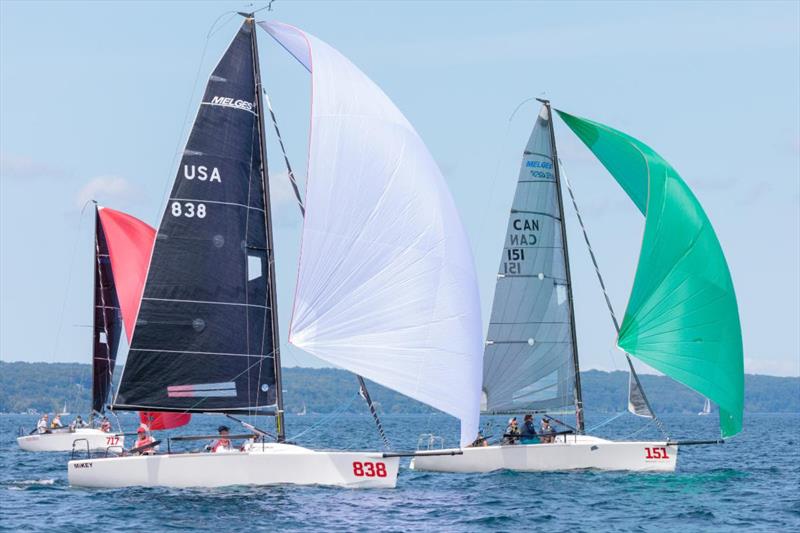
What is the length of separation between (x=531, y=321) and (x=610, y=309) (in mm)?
2330

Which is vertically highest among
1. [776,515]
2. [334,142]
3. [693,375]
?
[334,142]

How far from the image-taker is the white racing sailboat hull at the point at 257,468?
28188 millimetres

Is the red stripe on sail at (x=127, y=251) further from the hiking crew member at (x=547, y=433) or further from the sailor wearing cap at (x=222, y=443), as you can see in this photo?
the sailor wearing cap at (x=222, y=443)

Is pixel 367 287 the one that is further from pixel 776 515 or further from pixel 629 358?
pixel 629 358

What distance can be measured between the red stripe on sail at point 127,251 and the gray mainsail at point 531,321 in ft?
40.4

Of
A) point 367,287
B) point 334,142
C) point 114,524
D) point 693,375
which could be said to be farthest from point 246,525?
point 693,375

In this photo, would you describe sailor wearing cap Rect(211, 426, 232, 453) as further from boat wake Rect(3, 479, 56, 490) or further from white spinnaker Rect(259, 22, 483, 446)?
boat wake Rect(3, 479, 56, 490)

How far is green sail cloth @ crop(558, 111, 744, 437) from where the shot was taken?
35.0 m

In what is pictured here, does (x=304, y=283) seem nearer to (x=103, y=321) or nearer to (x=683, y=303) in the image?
(x=683, y=303)

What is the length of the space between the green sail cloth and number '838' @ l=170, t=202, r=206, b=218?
10968 mm

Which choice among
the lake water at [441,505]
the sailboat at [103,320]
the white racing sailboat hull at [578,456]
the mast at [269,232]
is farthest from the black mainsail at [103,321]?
the mast at [269,232]

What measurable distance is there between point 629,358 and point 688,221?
13.2 feet

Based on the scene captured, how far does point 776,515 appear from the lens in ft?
94.9

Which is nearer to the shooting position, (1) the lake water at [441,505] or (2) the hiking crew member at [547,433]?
(1) the lake water at [441,505]
